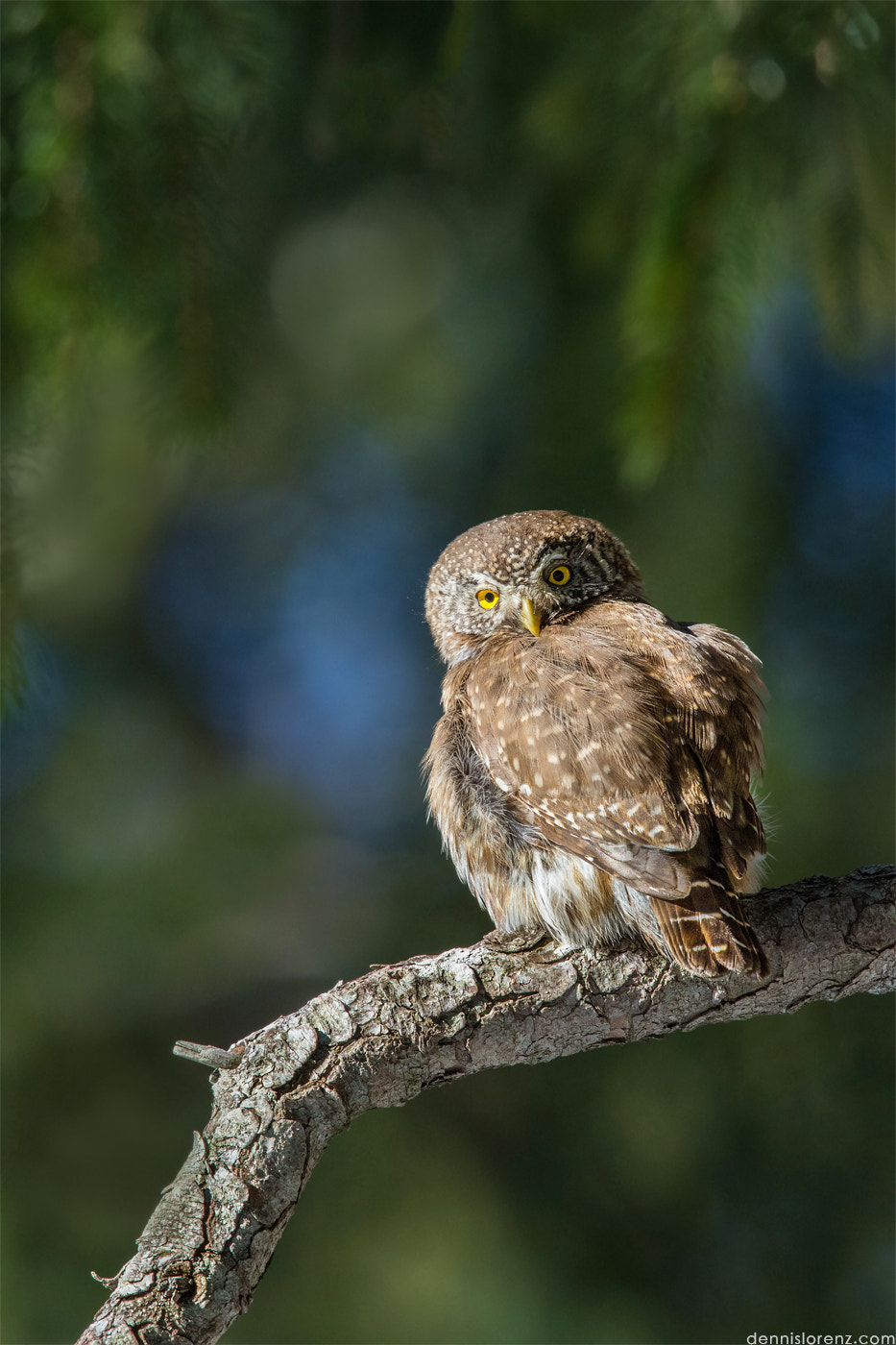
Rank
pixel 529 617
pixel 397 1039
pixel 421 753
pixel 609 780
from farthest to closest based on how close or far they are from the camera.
Answer: pixel 421 753 → pixel 529 617 → pixel 609 780 → pixel 397 1039

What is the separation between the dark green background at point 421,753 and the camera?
3.13 metres

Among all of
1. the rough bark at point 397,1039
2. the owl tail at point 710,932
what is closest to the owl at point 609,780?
the owl tail at point 710,932

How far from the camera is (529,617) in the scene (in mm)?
2521

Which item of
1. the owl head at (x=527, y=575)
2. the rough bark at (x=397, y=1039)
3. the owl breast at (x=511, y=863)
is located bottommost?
the rough bark at (x=397, y=1039)

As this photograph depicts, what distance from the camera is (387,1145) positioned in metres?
3.69

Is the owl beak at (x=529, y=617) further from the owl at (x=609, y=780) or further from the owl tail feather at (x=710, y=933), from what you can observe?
the owl tail feather at (x=710, y=933)

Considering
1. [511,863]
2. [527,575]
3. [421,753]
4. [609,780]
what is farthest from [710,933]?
[421,753]

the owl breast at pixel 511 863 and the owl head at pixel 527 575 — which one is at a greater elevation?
the owl head at pixel 527 575

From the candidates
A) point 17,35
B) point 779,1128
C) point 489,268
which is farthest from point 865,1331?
point 17,35

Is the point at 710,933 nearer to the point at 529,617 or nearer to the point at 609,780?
the point at 609,780

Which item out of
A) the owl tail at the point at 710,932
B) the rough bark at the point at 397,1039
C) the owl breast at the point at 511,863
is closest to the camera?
the rough bark at the point at 397,1039

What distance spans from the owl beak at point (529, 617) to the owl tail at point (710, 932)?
79 centimetres

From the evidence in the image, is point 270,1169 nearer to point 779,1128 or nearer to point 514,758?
point 514,758

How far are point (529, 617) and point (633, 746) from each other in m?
0.63
